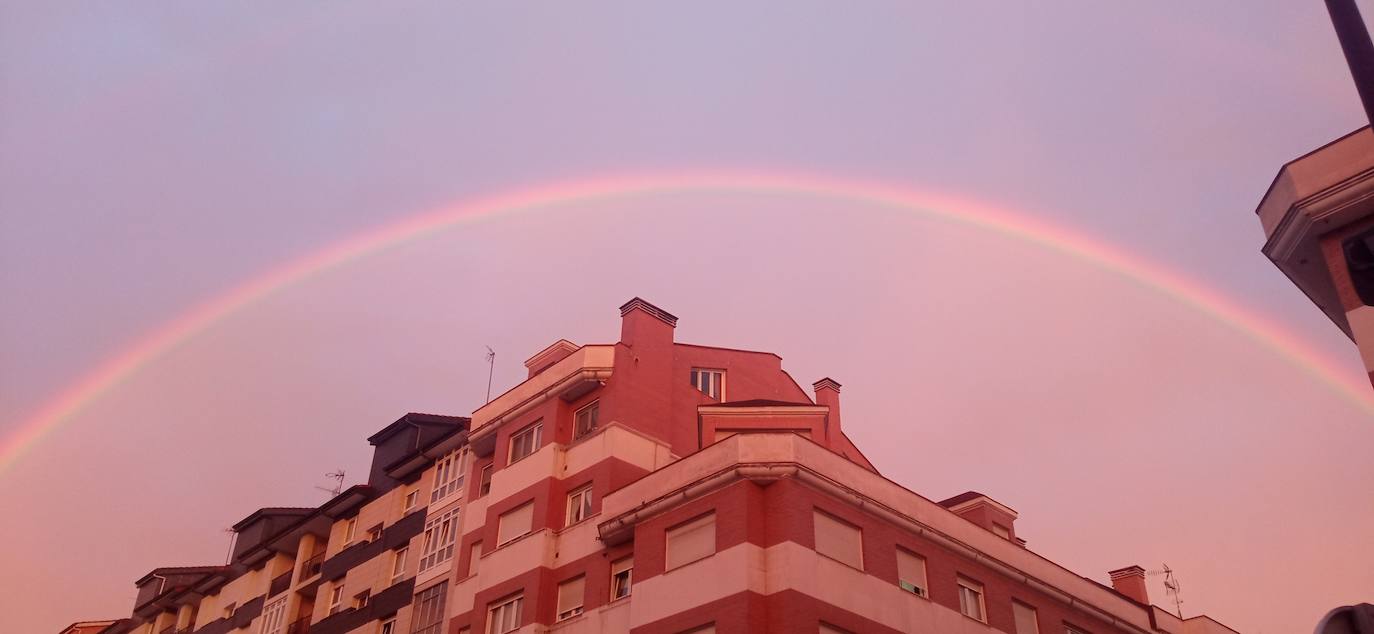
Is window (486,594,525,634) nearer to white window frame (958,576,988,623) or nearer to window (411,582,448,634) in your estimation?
window (411,582,448,634)

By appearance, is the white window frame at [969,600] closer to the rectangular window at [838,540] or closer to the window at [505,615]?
the rectangular window at [838,540]

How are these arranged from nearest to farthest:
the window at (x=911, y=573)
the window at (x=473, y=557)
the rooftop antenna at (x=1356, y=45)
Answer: the rooftop antenna at (x=1356, y=45)
the window at (x=911, y=573)
the window at (x=473, y=557)

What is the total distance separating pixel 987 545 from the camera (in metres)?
37.1

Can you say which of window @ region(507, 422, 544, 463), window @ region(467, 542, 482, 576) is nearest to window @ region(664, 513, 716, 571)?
window @ region(507, 422, 544, 463)

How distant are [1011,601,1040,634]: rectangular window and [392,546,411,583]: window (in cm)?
2448

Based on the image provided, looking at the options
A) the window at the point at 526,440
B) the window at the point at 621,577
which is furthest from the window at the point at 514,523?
the window at the point at 621,577

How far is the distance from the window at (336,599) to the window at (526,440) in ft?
46.1

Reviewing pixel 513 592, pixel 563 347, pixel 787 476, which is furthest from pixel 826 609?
pixel 563 347

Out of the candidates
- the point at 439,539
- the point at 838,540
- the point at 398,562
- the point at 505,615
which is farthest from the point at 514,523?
the point at 838,540

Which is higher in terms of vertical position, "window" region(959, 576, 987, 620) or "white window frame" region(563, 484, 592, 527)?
"white window frame" region(563, 484, 592, 527)

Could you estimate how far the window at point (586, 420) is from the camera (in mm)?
40000

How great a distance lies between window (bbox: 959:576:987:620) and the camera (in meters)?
35.2

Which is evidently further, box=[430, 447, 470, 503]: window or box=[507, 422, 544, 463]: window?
box=[430, 447, 470, 503]: window

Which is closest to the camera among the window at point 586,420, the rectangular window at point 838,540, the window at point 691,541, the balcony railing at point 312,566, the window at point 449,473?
the rectangular window at point 838,540
